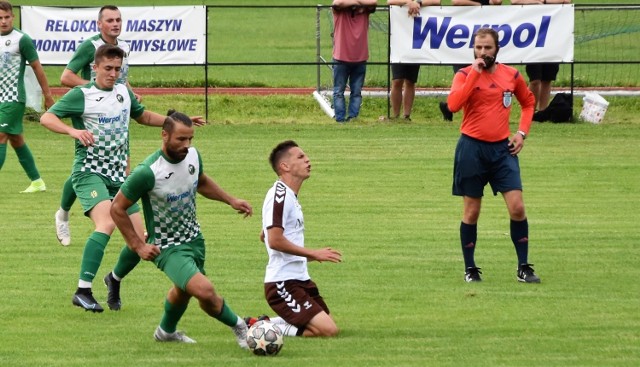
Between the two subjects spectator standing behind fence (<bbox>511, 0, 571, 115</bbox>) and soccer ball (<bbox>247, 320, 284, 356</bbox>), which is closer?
soccer ball (<bbox>247, 320, 284, 356</bbox>)

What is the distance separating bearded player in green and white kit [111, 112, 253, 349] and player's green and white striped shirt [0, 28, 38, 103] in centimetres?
711

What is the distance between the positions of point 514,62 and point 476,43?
10038mm

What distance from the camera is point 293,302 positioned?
895cm

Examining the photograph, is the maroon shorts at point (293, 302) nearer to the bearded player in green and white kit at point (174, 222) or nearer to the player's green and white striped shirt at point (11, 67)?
the bearded player in green and white kit at point (174, 222)

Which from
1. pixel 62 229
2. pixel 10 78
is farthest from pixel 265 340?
pixel 10 78

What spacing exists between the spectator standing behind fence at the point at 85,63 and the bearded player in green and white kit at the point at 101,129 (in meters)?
0.79

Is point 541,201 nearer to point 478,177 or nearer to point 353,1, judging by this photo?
point 478,177

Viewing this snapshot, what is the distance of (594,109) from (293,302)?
515 inches

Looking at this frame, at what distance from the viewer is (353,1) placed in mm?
20469

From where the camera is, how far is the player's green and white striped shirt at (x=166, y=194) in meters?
8.46

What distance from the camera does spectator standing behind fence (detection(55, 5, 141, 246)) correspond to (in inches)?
449

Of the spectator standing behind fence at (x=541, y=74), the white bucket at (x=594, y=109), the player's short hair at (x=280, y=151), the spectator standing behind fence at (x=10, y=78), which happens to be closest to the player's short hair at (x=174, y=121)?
the player's short hair at (x=280, y=151)

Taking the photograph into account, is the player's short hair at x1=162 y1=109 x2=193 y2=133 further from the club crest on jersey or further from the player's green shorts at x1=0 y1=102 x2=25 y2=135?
the player's green shorts at x1=0 y1=102 x2=25 y2=135

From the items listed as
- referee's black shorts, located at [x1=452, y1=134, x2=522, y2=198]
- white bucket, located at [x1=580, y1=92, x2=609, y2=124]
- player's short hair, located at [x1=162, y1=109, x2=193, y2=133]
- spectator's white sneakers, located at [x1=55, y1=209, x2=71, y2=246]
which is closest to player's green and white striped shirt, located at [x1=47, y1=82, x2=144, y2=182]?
spectator's white sneakers, located at [x1=55, y1=209, x2=71, y2=246]
